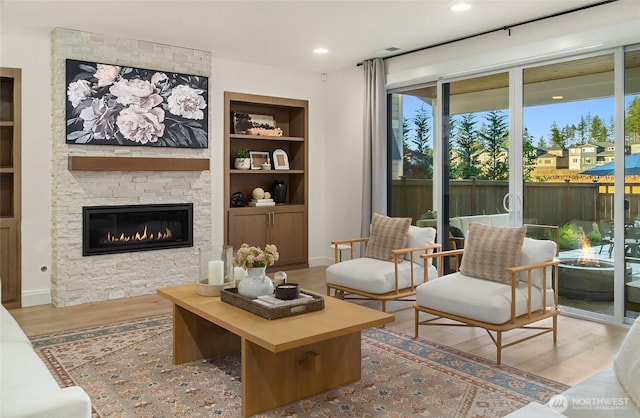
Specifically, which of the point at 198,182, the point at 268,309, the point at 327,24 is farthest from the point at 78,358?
the point at 327,24

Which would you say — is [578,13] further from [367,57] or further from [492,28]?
[367,57]

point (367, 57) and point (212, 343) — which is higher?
point (367, 57)

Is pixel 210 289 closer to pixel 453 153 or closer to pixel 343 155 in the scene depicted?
pixel 453 153

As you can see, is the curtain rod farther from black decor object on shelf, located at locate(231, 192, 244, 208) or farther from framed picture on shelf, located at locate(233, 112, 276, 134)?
black decor object on shelf, located at locate(231, 192, 244, 208)

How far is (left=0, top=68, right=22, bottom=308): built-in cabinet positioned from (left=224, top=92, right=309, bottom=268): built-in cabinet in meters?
2.25

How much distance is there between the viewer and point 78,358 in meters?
3.59

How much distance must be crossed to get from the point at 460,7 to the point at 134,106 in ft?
11.1

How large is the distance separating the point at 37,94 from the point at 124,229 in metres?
1.57

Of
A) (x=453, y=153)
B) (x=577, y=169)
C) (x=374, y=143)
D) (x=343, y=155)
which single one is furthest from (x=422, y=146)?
(x=577, y=169)

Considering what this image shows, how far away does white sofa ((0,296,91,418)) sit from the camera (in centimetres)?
173

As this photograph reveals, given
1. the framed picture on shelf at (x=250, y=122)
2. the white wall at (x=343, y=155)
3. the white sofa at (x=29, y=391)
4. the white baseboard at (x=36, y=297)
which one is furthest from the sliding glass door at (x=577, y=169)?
the white baseboard at (x=36, y=297)

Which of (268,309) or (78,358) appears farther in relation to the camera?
(78,358)

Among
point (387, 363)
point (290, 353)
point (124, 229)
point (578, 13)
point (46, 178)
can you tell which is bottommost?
point (387, 363)

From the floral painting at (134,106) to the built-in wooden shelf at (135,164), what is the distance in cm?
19
